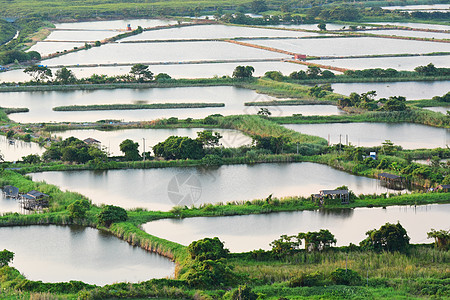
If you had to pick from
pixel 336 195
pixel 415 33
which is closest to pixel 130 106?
pixel 336 195

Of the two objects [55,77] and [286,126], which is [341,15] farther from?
[286,126]

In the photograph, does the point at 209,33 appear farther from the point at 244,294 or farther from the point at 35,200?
the point at 244,294

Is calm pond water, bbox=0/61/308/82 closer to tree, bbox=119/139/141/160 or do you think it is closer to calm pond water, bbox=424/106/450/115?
calm pond water, bbox=424/106/450/115

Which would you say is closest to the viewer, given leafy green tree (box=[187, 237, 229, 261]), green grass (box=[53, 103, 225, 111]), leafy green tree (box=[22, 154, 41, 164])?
leafy green tree (box=[187, 237, 229, 261])

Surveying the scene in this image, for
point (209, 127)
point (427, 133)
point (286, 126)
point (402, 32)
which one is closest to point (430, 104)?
point (427, 133)

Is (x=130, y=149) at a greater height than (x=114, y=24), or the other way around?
(x=114, y=24)

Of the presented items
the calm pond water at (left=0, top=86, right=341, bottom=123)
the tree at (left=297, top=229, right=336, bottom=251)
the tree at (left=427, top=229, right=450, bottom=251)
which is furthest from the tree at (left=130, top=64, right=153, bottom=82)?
the tree at (left=427, top=229, right=450, bottom=251)

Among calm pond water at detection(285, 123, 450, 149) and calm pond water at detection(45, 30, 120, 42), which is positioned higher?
calm pond water at detection(45, 30, 120, 42)
